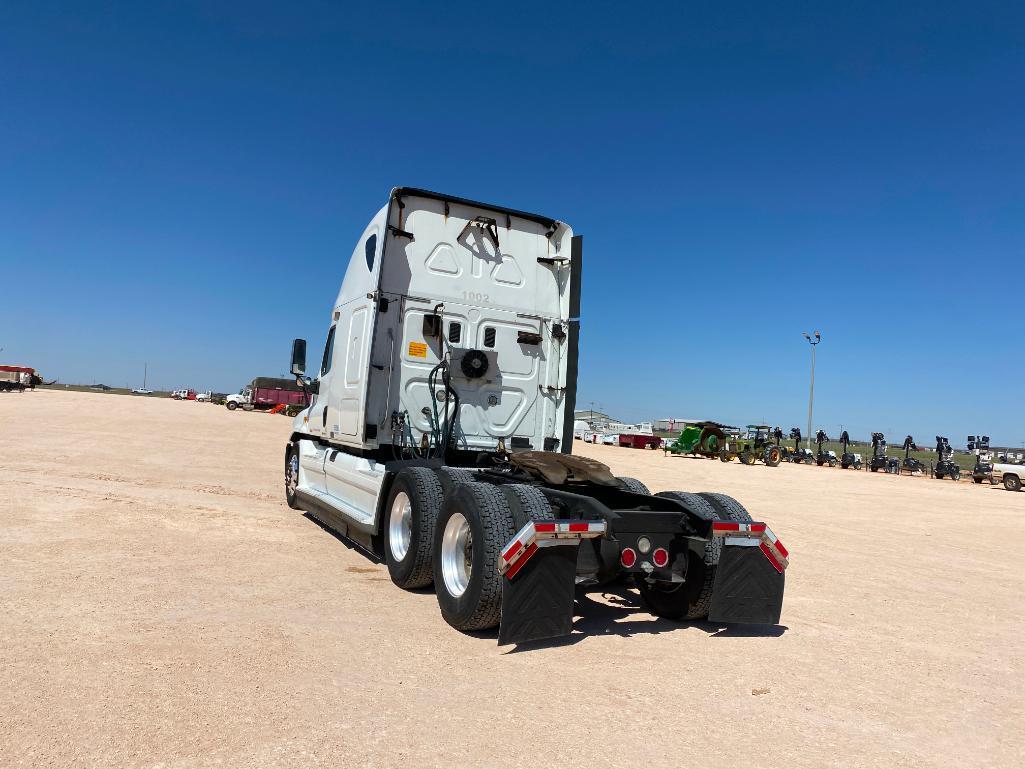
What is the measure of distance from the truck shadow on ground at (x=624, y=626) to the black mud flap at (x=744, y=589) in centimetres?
26

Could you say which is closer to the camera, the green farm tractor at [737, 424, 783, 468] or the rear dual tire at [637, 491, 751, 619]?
the rear dual tire at [637, 491, 751, 619]

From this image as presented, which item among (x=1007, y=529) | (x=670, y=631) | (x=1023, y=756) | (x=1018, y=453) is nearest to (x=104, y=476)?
(x=670, y=631)

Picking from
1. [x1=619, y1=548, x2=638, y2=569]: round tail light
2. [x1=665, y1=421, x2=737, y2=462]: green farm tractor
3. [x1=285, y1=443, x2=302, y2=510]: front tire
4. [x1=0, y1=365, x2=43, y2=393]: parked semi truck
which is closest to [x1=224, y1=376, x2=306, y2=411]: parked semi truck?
[x1=0, y1=365, x2=43, y2=393]: parked semi truck

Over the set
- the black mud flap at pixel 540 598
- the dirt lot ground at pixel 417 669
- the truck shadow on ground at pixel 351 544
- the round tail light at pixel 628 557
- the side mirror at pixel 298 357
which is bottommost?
the truck shadow on ground at pixel 351 544

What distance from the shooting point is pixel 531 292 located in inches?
309

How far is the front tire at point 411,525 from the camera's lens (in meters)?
5.64

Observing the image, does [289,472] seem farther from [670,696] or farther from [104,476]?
[670,696]

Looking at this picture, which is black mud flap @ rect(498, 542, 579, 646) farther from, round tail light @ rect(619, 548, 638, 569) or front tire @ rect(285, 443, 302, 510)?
front tire @ rect(285, 443, 302, 510)

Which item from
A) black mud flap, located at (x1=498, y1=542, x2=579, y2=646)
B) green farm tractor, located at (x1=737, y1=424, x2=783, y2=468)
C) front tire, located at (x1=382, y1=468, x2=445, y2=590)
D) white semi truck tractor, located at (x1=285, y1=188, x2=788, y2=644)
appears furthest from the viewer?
green farm tractor, located at (x1=737, y1=424, x2=783, y2=468)

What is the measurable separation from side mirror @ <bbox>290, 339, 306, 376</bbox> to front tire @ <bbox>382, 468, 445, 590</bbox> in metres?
3.36

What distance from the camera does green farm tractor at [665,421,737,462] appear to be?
35.9 m

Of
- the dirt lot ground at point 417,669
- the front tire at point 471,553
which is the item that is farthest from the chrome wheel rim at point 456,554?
the dirt lot ground at point 417,669

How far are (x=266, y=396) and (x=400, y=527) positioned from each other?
61783 mm

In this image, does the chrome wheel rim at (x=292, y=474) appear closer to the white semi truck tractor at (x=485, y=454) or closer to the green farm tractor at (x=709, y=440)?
the white semi truck tractor at (x=485, y=454)
